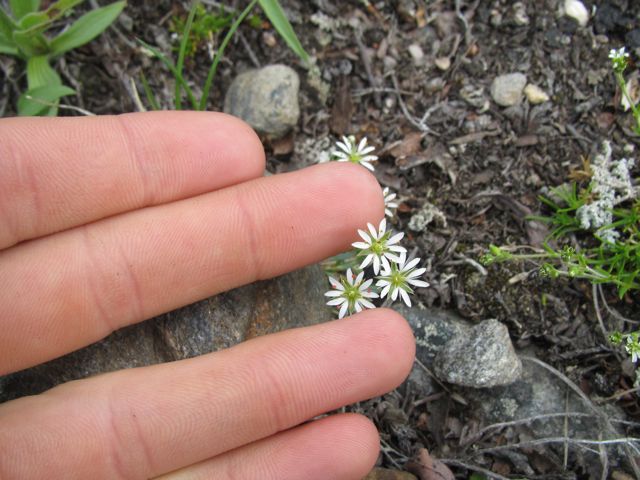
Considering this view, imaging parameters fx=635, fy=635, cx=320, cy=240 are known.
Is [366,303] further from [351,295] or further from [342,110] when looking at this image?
[342,110]

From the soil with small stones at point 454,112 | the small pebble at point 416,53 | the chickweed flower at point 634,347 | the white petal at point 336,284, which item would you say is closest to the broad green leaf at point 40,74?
the soil with small stones at point 454,112

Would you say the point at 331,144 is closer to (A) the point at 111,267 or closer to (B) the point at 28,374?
(A) the point at 111,267

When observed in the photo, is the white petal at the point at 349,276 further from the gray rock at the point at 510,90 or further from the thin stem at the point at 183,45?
the gray rock at the point at 510,90

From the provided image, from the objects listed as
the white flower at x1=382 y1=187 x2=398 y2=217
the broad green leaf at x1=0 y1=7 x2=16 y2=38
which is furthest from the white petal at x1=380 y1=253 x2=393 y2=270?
the broad green leaf at x1=0 y1=7 x2=16 y2=38

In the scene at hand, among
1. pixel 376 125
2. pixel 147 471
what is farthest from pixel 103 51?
pixel 147 471

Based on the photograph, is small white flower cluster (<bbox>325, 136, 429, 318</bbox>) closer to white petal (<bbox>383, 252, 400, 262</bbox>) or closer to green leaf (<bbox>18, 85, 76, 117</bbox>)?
white petal (<bbox>383, 252, 400, 262</bbox>)
